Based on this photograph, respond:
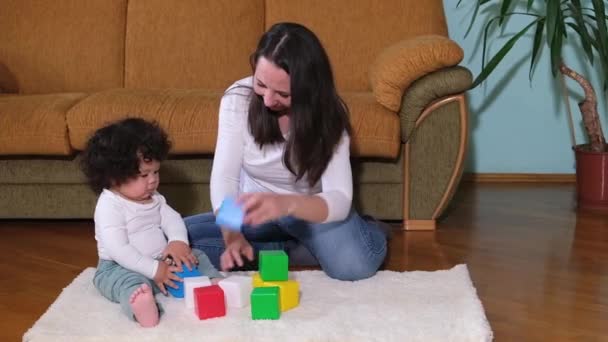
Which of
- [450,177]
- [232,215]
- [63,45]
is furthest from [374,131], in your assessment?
[63,45]

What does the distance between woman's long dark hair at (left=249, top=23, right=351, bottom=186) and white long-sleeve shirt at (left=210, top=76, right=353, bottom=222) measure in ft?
0.09

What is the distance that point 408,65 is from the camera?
2777 millimetres

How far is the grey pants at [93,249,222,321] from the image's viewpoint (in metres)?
2.04

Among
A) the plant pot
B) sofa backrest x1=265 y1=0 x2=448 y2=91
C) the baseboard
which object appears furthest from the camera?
the baseboard

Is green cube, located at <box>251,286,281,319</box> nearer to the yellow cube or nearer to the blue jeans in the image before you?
the yellow cube

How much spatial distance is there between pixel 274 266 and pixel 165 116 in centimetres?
94

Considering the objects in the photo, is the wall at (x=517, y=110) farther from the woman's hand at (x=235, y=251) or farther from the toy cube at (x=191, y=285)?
the toy cube at (x=191, y=285)

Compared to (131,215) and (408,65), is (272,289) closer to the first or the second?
(131,215)

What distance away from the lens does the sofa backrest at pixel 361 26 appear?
345 cm

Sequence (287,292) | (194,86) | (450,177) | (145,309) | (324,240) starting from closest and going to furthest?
(145,309) < (287,292) < (324,240) < (450,177) < (194,86)

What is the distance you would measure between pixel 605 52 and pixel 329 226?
1.59m

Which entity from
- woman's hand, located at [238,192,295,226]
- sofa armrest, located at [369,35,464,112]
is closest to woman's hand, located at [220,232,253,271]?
woman's hand, located at [238,192,295,226]

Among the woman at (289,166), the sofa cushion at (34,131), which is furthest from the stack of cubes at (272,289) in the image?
the sofa cushion at (34,131)

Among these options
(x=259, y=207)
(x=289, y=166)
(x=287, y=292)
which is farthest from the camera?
(x=289, y=166)
